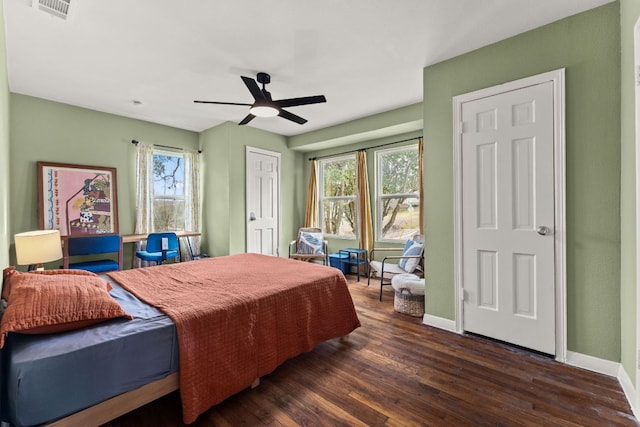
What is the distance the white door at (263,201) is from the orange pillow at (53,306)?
3.25 m

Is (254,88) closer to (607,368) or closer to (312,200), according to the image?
(312,200)

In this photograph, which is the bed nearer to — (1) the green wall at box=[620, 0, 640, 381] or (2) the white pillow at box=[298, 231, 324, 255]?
(1) the green wall at box=[620, 0, 640, 381]

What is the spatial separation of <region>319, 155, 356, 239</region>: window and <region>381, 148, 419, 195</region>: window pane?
63 cm

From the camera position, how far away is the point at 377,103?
3.83m

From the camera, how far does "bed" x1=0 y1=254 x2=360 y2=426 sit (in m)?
1.20

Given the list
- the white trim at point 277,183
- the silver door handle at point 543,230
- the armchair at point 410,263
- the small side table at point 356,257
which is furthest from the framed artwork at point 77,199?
the silver door handle at point 543,230

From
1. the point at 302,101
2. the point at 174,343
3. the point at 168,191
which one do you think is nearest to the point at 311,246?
the point at 168,191

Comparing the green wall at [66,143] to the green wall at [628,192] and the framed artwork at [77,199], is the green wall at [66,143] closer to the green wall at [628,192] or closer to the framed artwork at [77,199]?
the framed artwork at [77,199]

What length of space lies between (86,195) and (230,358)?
11.9 feet

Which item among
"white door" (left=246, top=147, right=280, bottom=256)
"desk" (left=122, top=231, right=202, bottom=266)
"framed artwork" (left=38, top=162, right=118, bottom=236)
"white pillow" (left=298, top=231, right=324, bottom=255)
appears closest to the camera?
"framed artwork" (left=38, top=162, right=118, bottom=236)

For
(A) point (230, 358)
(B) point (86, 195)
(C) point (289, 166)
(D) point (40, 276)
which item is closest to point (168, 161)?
(B) point (86, 195)

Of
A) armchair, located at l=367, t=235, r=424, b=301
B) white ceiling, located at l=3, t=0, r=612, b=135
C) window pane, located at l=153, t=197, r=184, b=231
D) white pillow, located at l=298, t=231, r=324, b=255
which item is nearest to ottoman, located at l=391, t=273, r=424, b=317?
armchair, located at l=367, t=235, r=424, b=301

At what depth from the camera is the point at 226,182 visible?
4.58 m

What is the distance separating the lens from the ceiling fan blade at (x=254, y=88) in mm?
2479
